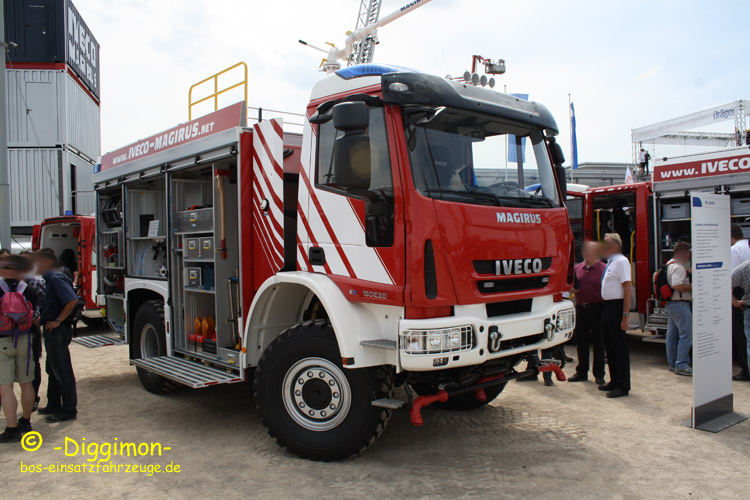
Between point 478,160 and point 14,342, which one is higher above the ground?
point 478,160

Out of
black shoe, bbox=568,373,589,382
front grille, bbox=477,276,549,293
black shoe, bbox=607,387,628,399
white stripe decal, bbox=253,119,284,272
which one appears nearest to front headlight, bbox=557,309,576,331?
front grille, bbox=477,276,549,293

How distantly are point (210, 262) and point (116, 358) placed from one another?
4.43m

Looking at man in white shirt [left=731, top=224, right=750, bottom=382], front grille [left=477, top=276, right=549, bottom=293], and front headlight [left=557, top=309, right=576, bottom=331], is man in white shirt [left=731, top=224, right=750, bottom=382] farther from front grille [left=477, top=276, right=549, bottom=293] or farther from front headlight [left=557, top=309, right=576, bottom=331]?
front grille [left=477, top=276, right=549, bottom=293]

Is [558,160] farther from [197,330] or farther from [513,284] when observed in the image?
[197,330]

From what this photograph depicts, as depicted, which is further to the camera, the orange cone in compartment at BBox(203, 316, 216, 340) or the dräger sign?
the dräger sign

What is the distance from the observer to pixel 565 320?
4602mm

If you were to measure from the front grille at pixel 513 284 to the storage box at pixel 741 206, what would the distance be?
16.7ft

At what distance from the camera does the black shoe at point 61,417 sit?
18.1 ft

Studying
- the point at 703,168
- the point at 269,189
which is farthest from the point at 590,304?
the point at 269,189

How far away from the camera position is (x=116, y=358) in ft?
29.9

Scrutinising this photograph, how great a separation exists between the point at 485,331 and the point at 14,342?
411 centimetres

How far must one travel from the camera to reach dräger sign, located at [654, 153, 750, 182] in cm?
761

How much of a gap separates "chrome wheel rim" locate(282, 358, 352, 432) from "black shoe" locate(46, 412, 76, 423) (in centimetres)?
270

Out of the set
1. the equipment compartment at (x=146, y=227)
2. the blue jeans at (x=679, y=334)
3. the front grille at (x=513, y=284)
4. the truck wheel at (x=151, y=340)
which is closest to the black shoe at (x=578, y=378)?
the blue jeans at (x=679, y=334)
